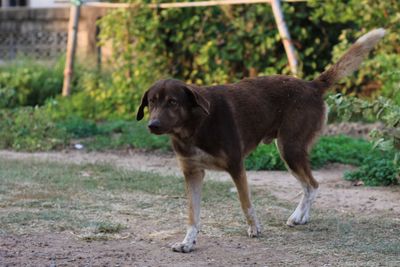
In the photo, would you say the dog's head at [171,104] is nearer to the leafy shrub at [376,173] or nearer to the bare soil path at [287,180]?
the bare soil path at [287,180]

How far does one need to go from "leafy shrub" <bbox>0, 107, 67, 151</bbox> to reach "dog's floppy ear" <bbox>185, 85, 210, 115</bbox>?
496 centimetres

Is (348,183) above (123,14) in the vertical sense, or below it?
below

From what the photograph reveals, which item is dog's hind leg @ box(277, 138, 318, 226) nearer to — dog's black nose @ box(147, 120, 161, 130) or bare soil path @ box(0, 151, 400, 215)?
bare soil path @ box(0, 151, 400, 215)

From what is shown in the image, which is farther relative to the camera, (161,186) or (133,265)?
(161,186)

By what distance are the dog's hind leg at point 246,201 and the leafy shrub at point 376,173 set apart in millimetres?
2399

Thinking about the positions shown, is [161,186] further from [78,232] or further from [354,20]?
[354,20]

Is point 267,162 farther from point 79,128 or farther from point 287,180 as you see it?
point 79,128

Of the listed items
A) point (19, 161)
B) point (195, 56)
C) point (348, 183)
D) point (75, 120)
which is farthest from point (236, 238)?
point (195, 56)

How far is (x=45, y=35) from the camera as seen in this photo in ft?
54.4

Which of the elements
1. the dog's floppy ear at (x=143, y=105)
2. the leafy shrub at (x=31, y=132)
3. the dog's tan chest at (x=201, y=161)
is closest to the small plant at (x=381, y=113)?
the dog's tan chest at (x=201, y=161)

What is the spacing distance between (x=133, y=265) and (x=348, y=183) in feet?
12.2

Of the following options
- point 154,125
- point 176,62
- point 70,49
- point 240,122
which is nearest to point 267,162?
point 240,122

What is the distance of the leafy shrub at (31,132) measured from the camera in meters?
10.4

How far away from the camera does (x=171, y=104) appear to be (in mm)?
5715
